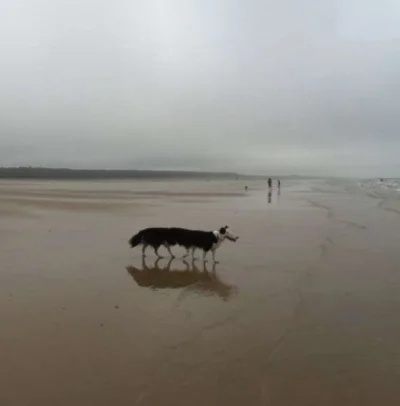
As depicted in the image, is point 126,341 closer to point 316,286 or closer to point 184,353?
point 184,353

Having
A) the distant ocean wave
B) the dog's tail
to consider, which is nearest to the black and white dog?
the dog's tail

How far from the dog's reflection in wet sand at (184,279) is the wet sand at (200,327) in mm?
34

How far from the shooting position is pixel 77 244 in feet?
36.8

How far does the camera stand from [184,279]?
320 inches

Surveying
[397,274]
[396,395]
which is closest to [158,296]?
[396,395]

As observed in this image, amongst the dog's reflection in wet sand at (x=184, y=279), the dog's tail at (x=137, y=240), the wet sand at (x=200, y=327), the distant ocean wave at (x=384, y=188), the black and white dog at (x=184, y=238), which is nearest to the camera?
the wet sand at (x=200, y=327)

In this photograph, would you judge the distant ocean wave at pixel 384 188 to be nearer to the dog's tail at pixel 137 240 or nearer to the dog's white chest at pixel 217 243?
the dog's white chest at pixel 217 243

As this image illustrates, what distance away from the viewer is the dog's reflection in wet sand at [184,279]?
7379mm

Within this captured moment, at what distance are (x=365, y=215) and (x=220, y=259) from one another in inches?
450

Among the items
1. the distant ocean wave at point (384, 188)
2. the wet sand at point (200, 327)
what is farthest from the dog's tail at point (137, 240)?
the distant ocean wave at point (384, 188)

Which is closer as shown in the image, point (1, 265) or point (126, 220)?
point (1, 265)

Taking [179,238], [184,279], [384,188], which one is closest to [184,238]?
[179,238]

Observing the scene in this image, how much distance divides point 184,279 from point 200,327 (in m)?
2.62

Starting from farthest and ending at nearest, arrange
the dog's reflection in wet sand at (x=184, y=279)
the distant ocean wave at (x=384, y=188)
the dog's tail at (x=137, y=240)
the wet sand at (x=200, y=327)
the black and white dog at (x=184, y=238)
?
the distant ocean wave at (x=384, y=188)
the dog's tail at (x=137, y=240)
the black and white dog at (x=184, y=238)
the dog's reflection in wet sand at (x=184, y=279)
the wet sand at (x=200, y=327)
